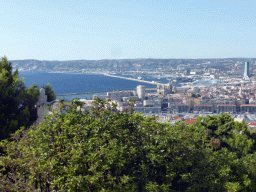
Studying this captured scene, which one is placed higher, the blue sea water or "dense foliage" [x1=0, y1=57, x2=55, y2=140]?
"dense foliage" [x1=0, y1=57, x2=55, y2=140]

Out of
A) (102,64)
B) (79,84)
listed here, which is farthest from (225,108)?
(102,64)

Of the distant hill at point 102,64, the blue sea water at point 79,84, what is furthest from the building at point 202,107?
the distant hill at point 102,64

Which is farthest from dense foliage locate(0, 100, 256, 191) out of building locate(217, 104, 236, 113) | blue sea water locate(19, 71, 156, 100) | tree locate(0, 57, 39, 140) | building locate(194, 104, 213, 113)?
blue sea water locate(19, 71, 156, 100)

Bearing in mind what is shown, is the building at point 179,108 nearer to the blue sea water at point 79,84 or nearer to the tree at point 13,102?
the blue sea water at point 79,84

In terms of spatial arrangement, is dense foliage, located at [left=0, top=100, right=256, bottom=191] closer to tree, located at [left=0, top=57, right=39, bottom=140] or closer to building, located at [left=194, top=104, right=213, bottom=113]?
tree, located at [left=0, top=57, right=39, bottom=140]

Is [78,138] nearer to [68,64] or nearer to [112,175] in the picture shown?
[112,175]
